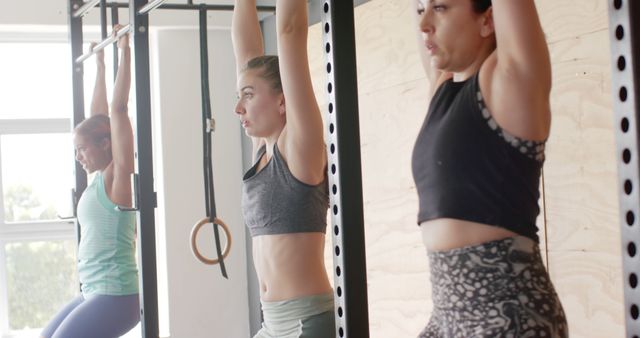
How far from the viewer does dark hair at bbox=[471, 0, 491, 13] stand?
5.93 feet

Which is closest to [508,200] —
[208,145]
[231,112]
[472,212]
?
[472,212]

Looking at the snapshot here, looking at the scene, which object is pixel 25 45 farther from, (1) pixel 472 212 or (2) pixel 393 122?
(1) pixel 472 212

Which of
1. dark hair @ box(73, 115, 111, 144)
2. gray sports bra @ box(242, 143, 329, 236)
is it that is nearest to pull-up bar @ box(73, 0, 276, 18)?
dark hair @ box(73, 115, 111, 144)

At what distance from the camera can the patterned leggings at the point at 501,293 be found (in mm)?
1642

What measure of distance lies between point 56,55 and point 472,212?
4.49m

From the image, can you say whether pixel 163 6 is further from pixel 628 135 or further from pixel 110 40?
pixel 628 135

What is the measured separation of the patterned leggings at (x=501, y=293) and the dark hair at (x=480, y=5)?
463mm

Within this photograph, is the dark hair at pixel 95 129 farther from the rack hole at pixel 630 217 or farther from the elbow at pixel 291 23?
the rack hole at pixel 630 217

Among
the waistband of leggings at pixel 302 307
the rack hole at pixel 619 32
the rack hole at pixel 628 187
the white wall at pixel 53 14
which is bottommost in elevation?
the waistband of leggings at pixel 302 307

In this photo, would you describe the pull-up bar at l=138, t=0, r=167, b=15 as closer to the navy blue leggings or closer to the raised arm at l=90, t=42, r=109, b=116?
the raised arm at l=90, t=42, r=109, b=116

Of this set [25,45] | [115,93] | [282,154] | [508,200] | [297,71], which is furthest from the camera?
[25,45]

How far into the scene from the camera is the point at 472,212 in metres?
1.70

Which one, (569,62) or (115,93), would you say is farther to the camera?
(115,93)

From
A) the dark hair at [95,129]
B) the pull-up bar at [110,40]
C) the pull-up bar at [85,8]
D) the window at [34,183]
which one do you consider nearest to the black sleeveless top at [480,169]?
the pull-up bar at [110,40]
